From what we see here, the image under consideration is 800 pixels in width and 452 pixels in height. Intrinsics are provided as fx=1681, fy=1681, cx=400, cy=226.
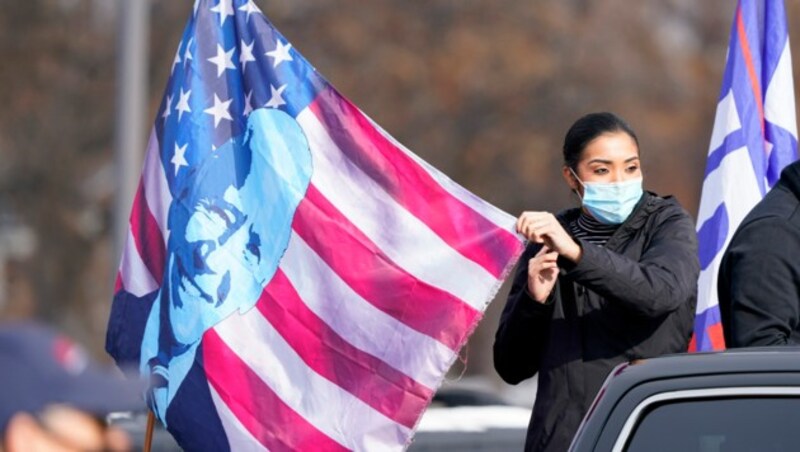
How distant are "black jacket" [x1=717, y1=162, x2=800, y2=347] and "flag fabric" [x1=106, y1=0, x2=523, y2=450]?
2.87 ft

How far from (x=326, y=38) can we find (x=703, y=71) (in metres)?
6.86

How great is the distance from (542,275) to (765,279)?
0.61m

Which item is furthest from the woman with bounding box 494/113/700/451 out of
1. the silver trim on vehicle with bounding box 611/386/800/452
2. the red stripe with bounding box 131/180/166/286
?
the red stripe with bounding box 131/180/166/286

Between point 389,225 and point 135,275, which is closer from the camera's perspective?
point 389,225

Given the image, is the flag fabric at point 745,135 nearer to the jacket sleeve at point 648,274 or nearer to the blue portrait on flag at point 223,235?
the jacket sleeve at point 648,274

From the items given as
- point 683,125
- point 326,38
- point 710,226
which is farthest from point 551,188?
Answer: point 710,226

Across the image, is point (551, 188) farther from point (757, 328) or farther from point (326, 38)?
point (757, 328)

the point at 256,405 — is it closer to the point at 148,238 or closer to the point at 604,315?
the point at 148,238

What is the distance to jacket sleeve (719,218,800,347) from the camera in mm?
4051

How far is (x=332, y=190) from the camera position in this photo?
16.9 feet

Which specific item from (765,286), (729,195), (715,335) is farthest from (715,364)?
(729,195)

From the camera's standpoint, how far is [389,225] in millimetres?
5090

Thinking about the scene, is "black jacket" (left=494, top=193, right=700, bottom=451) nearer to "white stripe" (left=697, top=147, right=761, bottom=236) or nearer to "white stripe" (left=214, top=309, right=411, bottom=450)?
"white stripe" (left=214, top=309, right=411, bottom=450)

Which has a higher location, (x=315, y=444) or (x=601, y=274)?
(x=601, y=274)
